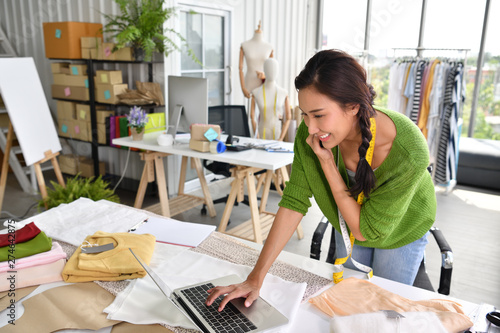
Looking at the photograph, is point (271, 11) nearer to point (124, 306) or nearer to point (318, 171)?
point (318, 171)

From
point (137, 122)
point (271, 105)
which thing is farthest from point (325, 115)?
point (271, 105)

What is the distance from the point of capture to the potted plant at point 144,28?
397 cm

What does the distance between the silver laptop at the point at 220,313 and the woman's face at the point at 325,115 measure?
49cm

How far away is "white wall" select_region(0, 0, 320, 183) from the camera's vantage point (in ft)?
15.2

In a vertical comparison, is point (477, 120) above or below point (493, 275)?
above

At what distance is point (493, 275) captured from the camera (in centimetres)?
300

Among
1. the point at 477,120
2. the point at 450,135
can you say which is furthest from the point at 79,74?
the point at 477,120

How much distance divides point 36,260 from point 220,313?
0.64 meters

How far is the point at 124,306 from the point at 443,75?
4.62 metres

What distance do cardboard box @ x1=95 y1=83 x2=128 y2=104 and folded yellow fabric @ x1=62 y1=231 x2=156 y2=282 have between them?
3102 mm

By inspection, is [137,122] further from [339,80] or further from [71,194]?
[339,80]

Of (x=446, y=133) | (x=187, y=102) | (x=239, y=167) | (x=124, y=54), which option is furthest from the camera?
(x=446, y=133)

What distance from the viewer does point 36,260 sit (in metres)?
1.29

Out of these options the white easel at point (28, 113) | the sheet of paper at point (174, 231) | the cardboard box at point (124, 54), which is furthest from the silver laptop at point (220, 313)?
the cardboard box at point (124, 54)
